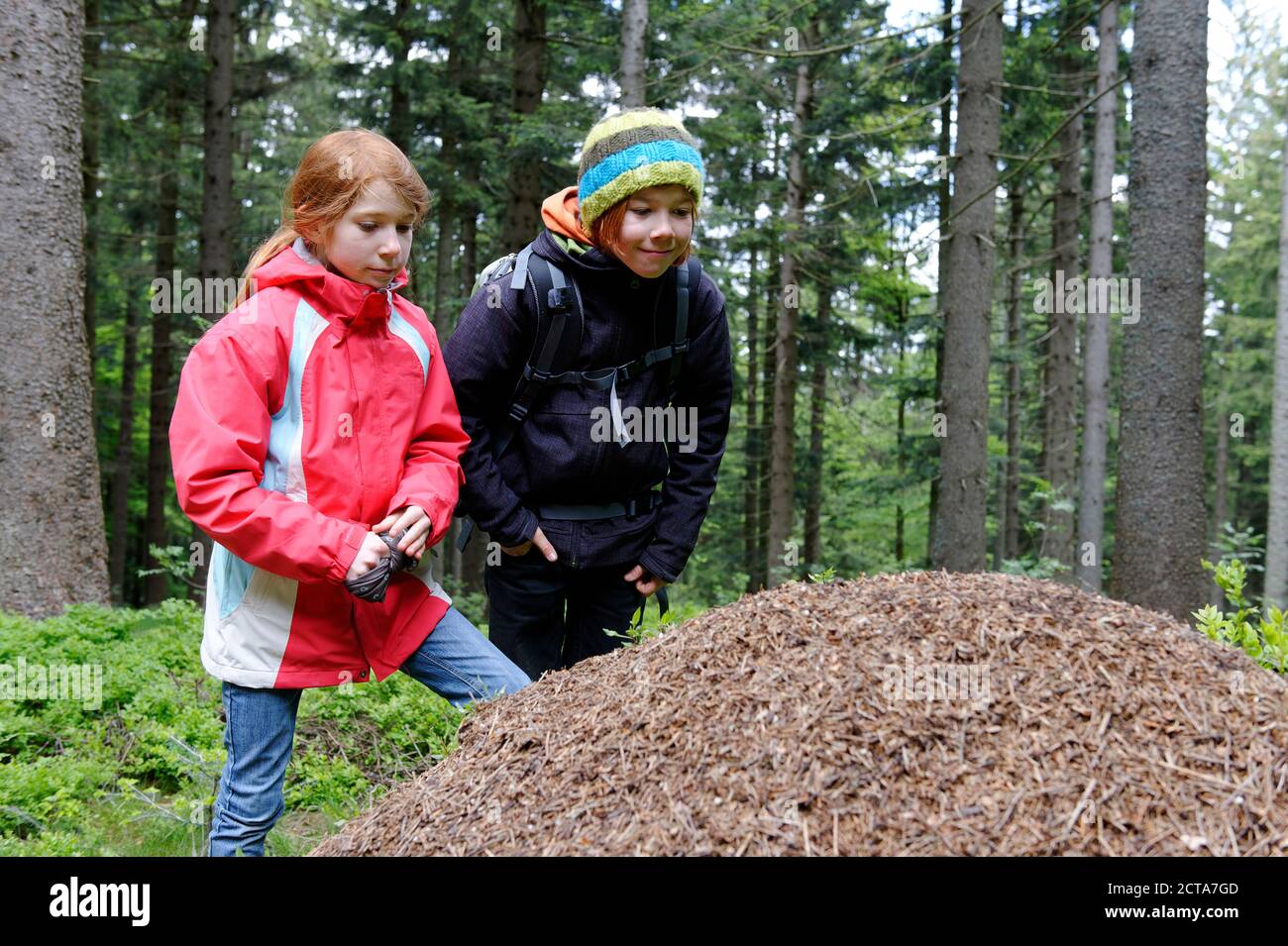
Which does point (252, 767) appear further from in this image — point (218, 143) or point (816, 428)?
point (816, 428)

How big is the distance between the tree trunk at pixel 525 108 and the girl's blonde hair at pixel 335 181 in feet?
25.1

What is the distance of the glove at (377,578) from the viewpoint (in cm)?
268

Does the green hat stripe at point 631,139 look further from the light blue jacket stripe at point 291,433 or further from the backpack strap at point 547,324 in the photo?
the light blue jacket stripe at point 291,433

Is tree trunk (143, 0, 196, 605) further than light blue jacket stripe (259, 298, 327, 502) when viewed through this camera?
Yes

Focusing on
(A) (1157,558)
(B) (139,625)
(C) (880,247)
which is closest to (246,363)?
(B) (139,625)

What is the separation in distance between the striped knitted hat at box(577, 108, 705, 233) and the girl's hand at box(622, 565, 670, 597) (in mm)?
1406

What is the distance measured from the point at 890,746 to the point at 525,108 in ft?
34.2

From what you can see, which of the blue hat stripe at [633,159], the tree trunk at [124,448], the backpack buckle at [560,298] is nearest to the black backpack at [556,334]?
the backpack buckle at [560,298]

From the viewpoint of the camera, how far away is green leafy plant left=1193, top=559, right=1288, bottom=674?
10.6 ft

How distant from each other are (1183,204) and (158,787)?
7423 millimetres

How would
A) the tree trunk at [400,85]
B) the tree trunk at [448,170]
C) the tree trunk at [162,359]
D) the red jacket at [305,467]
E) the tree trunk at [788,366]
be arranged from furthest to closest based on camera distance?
the tree trunk at [162,359], the tree trunk at [788,366], the tree trunk at [448,170], the tree trunk at [400,85], the red jacket at [305,467]

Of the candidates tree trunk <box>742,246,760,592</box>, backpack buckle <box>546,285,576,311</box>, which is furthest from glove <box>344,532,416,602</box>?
tree trunk <box>742,246,760,592</box>

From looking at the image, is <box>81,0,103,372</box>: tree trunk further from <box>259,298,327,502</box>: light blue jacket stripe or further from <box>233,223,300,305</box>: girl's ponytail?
<box>259,298,327,502</box>: light blue jacket stripe
